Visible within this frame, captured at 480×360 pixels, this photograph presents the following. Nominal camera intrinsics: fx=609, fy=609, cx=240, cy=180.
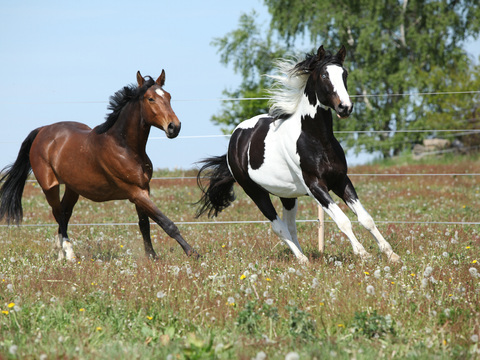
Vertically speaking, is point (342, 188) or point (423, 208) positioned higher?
point (342, 188)

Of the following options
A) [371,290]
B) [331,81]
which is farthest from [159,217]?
[371,290]

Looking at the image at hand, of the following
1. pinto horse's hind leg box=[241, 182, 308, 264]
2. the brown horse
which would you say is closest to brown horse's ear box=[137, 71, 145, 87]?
the brown horse

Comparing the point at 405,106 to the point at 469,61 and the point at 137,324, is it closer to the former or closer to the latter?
the point at 469,61

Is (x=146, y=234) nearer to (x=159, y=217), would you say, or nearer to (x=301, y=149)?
(x=159, y=217)

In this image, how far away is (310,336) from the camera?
151 inches

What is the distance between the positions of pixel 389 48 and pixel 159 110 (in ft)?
104

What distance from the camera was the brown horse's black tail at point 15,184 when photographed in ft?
28.4

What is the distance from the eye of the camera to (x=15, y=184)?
8789mm

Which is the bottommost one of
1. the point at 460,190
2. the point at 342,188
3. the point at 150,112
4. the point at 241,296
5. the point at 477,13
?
the point at 460,190

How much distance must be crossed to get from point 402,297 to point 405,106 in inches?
1285

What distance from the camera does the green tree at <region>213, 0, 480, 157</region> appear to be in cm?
3488

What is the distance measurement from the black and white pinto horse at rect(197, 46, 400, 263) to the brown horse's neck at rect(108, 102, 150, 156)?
113cm

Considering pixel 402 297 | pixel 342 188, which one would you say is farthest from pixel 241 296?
pixel 342 188

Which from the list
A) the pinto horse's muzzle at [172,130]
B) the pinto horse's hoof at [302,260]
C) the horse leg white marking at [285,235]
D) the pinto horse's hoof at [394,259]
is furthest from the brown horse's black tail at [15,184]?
the pinto horse's hoof at [394,259]
